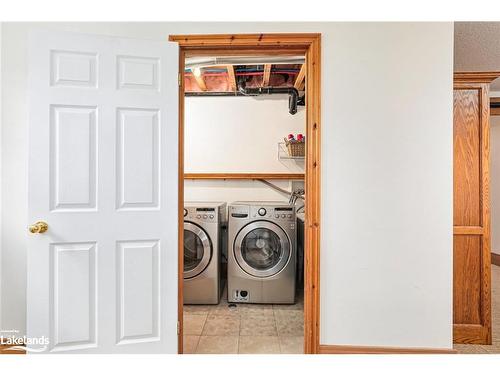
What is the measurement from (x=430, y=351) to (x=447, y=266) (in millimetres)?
522

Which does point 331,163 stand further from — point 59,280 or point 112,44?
point 59,280

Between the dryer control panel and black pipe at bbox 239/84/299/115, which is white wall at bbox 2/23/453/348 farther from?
black pipe at bbox 239/84/299/115

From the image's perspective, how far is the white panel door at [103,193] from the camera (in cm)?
150

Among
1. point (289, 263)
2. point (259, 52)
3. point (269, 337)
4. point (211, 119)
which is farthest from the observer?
point (211, 119)

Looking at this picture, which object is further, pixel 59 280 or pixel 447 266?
pixel 447 266

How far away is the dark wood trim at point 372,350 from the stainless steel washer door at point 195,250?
1.29 metres

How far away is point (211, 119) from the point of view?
3410 millimetres

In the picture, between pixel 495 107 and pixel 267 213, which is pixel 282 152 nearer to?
pixel 267 213

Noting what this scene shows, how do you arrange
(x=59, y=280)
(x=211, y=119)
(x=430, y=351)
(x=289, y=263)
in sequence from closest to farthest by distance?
1. (x=59, y=280)
2. (x=430, y=351)
3. (x=289, y=263)
4. (x=211, y=119)

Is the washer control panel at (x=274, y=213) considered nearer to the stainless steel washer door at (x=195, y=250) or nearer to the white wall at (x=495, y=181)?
the stainless steel washer door at (x=195, y=250)

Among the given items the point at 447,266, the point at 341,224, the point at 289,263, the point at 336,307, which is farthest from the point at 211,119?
the point at 447,266

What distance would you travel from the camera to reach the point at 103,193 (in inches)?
60.9

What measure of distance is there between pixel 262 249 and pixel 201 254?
587 millimetres

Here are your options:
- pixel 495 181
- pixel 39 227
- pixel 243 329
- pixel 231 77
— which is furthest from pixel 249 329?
pixel 495 181
